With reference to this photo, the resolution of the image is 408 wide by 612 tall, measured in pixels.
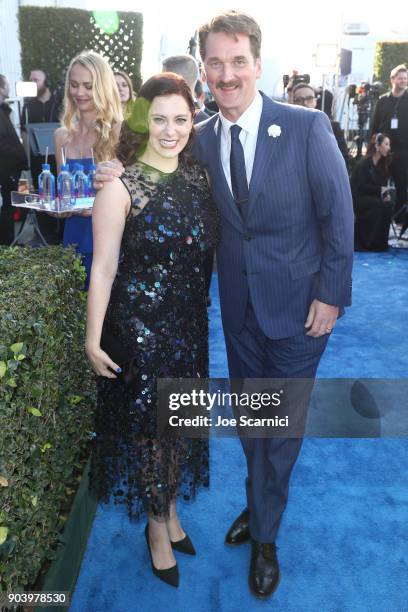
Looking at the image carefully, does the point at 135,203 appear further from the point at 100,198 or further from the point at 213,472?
the point at 213,472

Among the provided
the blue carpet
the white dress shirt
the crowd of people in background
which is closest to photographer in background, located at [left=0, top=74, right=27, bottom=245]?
the crowd of people in background

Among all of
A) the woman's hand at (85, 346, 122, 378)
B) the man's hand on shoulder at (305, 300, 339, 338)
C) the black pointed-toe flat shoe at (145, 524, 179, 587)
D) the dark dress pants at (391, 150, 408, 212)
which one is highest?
the man's hand on shoulder at (305, 300, 339, 338)

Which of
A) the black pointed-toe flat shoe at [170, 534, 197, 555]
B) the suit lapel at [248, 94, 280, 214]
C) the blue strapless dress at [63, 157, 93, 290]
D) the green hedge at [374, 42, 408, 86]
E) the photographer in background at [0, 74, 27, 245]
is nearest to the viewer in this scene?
the suit lapel at [248, 94, 280, 214]

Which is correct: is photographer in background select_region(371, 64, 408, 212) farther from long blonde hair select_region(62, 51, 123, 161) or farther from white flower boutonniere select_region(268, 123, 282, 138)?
white flower boutonniere select_region(268, 123, 282, 138)

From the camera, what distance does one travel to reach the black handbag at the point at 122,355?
234 cm

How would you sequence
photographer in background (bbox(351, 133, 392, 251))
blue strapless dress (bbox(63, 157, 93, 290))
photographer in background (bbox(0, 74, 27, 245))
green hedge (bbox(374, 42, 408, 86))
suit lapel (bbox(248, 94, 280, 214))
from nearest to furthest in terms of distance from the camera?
suit lapel (bbox(248, 94, 280, 214)) < blue strapless dress (bbox(63, 157, 93, 290)) < photographer in background (bbox(0, 74, 27, 245)) < photographer in background (bbox(351, 133, 392, 251)) < green hedge (bbox(374, 42, 408, 86))

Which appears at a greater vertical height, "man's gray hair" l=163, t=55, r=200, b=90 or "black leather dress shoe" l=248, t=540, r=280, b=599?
"man's gray hair" l=163, t=55, r=200, b=90

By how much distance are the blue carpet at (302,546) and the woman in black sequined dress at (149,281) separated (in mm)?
325

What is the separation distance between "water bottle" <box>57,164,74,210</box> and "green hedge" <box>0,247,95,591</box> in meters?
1.90

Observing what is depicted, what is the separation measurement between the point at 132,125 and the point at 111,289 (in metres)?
0.62

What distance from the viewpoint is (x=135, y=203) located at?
2.28m

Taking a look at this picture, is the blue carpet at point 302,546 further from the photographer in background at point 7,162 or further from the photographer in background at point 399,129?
the photographer in background at point 399,129

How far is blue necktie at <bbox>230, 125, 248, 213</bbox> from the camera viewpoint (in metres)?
2.45

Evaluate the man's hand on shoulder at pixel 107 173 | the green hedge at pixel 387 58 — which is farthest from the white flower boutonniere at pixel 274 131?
the green hedge at pixel 387 58
